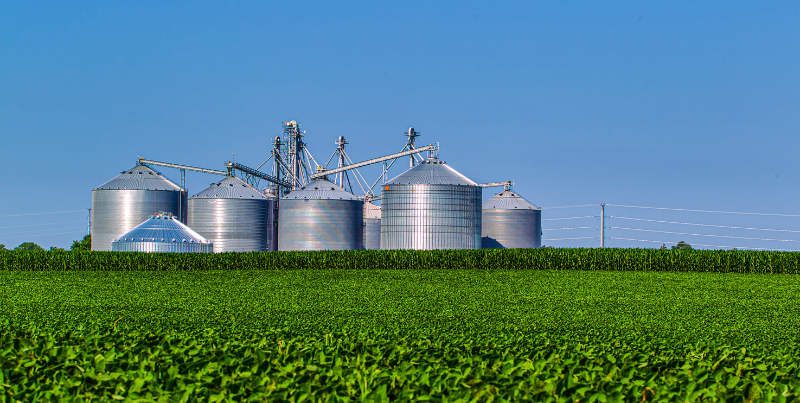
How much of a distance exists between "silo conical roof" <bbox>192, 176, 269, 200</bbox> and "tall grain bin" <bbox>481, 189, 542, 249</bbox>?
1970 cm

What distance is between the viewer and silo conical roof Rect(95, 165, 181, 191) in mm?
53250

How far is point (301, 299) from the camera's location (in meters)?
18.2

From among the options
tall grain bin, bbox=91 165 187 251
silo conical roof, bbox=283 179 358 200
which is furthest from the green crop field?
tall grain bin, bbox=91 165 187 251

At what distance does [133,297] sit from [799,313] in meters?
18.0

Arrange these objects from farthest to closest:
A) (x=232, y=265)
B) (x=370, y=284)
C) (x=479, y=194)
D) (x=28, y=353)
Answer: (x=479, y=194) < (x=232, y=265) < (x=370, y=284) < (x=28, y=353)

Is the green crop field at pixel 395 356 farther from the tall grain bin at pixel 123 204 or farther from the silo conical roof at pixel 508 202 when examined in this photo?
the silo conical roof at pixel 508 202

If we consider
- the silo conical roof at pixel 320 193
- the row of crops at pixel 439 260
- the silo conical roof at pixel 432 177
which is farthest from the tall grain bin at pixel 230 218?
the row of crops at pixel 439 260

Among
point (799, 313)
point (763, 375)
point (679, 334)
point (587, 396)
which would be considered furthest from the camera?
point (799, 313)

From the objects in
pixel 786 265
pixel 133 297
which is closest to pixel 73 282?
pixel 133 297

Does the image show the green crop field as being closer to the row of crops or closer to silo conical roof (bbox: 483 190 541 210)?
the row of crops

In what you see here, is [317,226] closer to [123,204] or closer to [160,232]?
[160,232]

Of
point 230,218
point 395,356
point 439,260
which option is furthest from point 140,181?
point 395,356

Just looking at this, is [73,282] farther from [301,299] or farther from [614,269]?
[614,269]

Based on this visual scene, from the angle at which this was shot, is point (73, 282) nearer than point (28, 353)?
No
